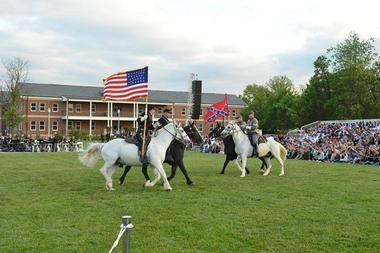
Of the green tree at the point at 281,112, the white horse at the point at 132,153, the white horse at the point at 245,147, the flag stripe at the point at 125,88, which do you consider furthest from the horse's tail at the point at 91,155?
the green tree at the point at 281,112

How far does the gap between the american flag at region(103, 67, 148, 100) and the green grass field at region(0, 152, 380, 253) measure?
310 centimetres

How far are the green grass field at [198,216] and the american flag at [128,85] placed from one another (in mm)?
3097

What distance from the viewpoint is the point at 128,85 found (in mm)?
16266

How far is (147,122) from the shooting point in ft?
46.9

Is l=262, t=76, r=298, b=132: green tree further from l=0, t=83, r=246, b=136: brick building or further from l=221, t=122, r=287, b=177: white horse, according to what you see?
l=221, t=122, r=287, b=177: white horse

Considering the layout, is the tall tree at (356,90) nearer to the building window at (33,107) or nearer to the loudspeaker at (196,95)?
the loudspeaker at (196,95)

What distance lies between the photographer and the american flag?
15.9m

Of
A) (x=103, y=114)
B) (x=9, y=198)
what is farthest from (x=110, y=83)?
(x=103, y=114)

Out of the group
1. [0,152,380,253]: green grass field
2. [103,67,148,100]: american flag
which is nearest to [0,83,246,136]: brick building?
[103,67,148,100]: american flag

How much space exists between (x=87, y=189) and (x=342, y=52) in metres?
63.7

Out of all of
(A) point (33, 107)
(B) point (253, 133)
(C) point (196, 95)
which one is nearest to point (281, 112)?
(A) point (33, 107)

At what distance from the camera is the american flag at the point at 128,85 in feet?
52.1

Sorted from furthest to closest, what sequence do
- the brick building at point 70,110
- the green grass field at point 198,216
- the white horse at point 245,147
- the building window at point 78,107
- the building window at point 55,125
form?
the building window at point 78,107 → the building window at point 55,125 → the brick building at point 70,110 → the white horse at point 245,147 → the green grass field at point 198,216

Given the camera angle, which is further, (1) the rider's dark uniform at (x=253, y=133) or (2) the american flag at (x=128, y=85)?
(1) the rider's dark uniform at (x=253, y=133)
